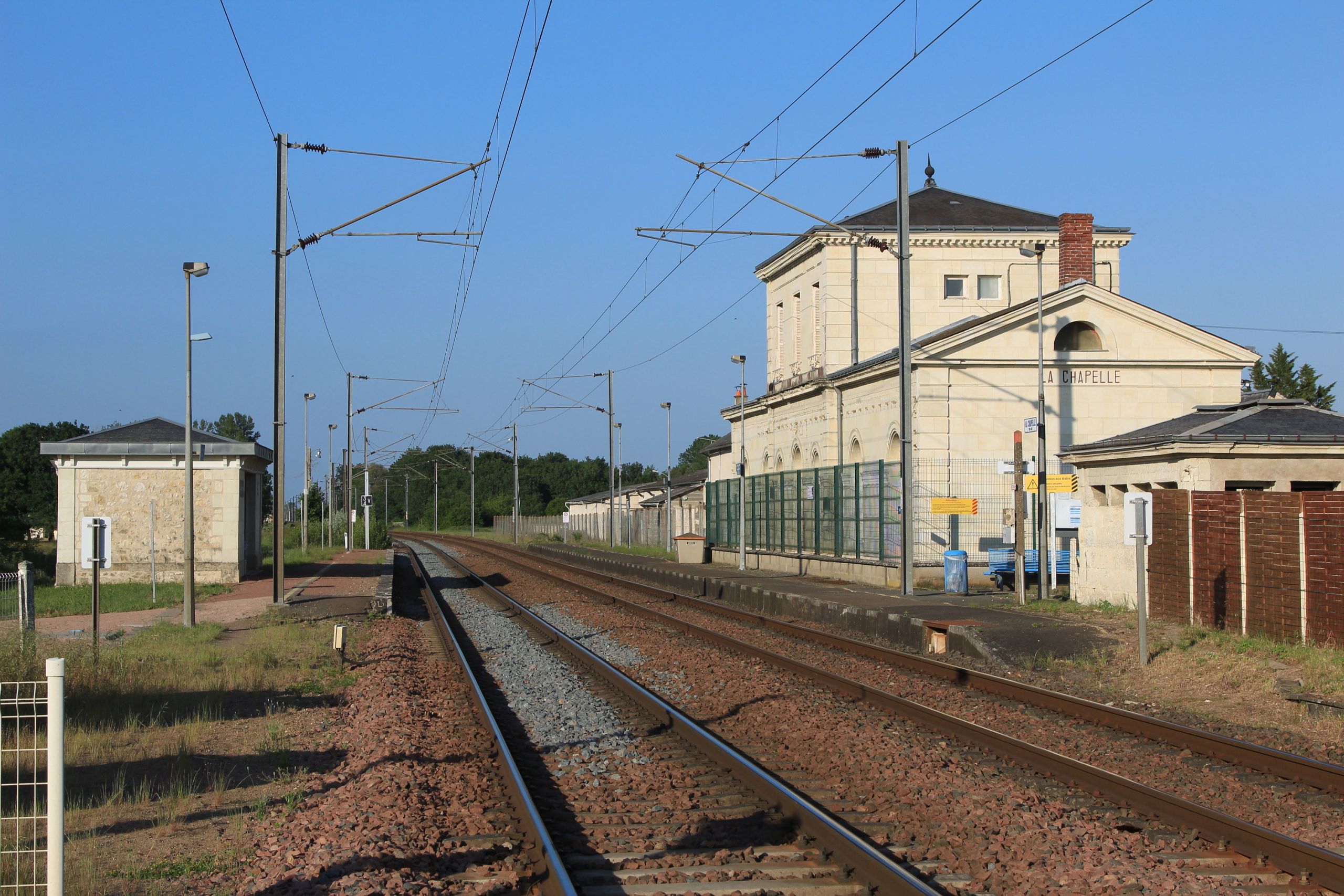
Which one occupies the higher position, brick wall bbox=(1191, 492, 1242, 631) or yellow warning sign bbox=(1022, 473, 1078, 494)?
yellow warning sign bbox=(1022, 473, 1078, 494)

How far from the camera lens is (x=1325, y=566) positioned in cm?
1417

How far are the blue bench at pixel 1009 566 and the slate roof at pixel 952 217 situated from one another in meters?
19.1

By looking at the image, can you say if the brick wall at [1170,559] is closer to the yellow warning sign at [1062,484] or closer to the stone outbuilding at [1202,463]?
the stone outbuilding at [1202,463]

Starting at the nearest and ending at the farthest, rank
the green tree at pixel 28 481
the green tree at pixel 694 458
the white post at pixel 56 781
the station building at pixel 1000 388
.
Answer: the white post at pixel 56 781 → the station building at pixel 1000 388 → the green tree at pixel 28 481 → the green tree at pixel 694 458

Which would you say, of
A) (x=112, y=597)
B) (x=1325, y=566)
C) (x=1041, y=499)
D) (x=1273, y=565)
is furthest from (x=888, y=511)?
(x=112, y=597)

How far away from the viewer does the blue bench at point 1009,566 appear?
2894 cm

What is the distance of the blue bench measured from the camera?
1139 inches

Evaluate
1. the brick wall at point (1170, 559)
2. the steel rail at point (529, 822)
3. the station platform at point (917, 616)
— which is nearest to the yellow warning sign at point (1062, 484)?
the station platform at point (917, 616)

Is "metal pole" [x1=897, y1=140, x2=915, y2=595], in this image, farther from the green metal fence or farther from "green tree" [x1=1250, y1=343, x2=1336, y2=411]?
"green tree" [x1=1250, y1=343, x2=1336, y2=411]

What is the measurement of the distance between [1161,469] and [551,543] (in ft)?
192

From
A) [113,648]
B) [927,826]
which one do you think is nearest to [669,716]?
[927,826]

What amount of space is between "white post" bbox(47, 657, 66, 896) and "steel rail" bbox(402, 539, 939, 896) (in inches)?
152

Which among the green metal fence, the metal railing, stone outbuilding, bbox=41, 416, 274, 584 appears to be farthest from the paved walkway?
the green metal fence

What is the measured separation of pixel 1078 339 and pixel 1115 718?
82.4 feet
